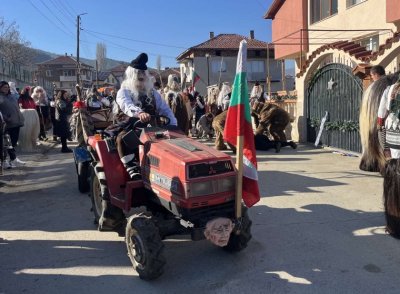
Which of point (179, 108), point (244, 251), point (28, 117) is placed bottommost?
point (244, 251)

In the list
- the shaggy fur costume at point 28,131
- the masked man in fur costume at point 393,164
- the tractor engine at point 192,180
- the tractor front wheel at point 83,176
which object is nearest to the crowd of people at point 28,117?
the shaggy fur costume at point 28,131

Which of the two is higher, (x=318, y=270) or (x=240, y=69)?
(x=240, y=69)

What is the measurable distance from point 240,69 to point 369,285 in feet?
6.98

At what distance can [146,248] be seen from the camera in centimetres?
370

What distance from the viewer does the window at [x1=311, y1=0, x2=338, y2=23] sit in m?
19.2

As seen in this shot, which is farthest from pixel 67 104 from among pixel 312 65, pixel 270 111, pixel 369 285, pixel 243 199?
pixel 369 285

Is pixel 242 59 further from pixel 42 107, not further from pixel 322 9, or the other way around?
pixel 322 9

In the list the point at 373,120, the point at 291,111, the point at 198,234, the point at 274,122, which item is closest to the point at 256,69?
the point at 291,111

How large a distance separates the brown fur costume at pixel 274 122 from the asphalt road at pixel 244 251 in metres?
4.16

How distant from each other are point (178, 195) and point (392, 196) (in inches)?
90.3

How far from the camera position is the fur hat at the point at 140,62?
16.4 ft

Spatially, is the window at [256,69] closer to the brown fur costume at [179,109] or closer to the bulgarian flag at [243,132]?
the brown fur costume at [179,109]

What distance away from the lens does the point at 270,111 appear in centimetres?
1129

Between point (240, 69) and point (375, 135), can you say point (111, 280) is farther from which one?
point (375, 135)
